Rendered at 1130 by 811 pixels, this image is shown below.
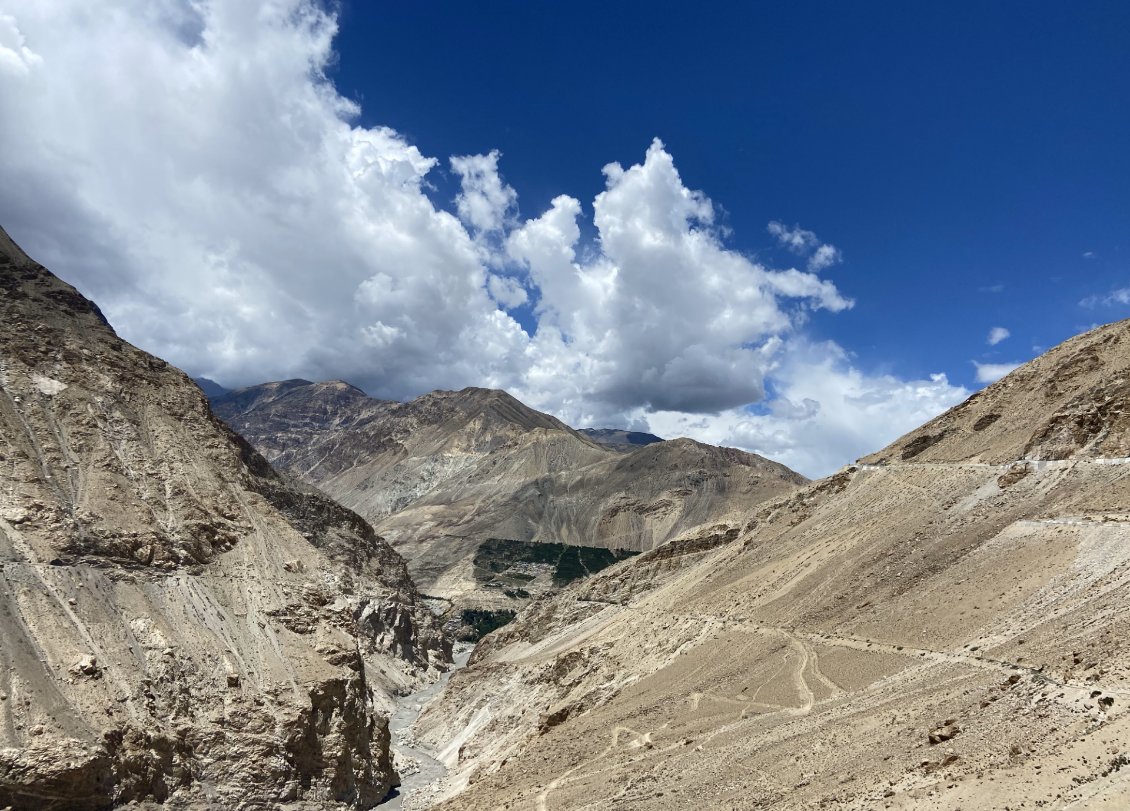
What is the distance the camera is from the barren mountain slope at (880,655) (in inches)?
753

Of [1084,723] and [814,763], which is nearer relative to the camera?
[1084,723]

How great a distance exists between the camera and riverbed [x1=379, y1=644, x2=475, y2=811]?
141ft

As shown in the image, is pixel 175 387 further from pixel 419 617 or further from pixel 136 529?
pixel 419 617

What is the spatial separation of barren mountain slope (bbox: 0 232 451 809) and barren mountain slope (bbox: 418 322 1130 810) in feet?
36.9

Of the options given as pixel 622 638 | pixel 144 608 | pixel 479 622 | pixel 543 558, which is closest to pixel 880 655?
pixel 622 638

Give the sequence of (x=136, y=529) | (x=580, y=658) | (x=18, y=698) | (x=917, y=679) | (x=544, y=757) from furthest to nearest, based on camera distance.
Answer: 1. (x=580, y=658)
2. (x=136, y=529)
3. (x=544, y=757)
4. (x=18, y=698)
5. (x=917, y=679)

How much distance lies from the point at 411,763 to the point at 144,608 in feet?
73.7

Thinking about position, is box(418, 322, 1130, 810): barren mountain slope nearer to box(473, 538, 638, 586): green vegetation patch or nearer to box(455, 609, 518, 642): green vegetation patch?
box(455, 609, 518, 642): green vegetation patch

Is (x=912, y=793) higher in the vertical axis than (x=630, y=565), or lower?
lower

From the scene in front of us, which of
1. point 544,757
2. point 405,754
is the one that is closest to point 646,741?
point 544,757

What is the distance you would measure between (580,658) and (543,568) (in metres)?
128

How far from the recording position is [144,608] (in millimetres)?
40312

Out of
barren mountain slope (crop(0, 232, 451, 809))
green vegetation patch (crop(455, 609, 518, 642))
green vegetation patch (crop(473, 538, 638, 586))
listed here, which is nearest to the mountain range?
barren mountain slope (crop(0, 232, 451, 809))

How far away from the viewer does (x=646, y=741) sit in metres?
31.0
